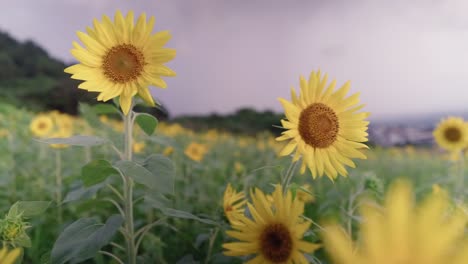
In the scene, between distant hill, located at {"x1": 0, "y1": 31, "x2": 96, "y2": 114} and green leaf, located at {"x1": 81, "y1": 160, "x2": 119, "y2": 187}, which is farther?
distant hill, located at {"x1": 0, "y1": 31, "x2": 96, "y2": 114}

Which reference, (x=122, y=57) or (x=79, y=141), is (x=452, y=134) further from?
(x=79, y=141)

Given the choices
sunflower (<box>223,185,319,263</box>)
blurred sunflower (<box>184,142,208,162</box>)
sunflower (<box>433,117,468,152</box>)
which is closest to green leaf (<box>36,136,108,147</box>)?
sunflower (<box>223,185,319,263</box>)

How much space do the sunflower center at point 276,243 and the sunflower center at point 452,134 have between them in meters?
2.20

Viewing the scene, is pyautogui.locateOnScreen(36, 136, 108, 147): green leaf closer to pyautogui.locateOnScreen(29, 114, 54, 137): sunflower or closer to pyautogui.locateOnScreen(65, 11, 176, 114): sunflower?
pyautogui.locateOnScreen(65, 11, 176, 114): sunflower

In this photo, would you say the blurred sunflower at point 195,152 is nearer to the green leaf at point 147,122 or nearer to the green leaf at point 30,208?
the green leaf at point 147,122

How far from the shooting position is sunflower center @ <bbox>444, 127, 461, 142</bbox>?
8.54 feet

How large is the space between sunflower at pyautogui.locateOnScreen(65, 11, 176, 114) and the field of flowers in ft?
0.40

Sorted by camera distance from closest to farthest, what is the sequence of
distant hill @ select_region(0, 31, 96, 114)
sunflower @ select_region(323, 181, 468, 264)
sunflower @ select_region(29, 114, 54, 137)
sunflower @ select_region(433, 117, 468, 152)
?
sunflower @ select_region(323, 181, 468, 264), sunflower @ select_region(433, 117, 468, 152), sunflower @ select_region(29, 114, 54, 137), distant hill @ select_region(0, 31, 96, 114)


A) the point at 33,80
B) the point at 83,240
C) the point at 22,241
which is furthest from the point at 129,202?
the point at 33,80

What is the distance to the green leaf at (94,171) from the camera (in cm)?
87

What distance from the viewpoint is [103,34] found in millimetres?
977

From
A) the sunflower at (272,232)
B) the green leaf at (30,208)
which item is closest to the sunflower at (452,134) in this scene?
the sunflower at (272,232)

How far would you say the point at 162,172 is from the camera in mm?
874

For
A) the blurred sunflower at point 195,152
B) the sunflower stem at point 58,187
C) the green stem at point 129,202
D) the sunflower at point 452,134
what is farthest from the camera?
the sunflower at point 452,134
